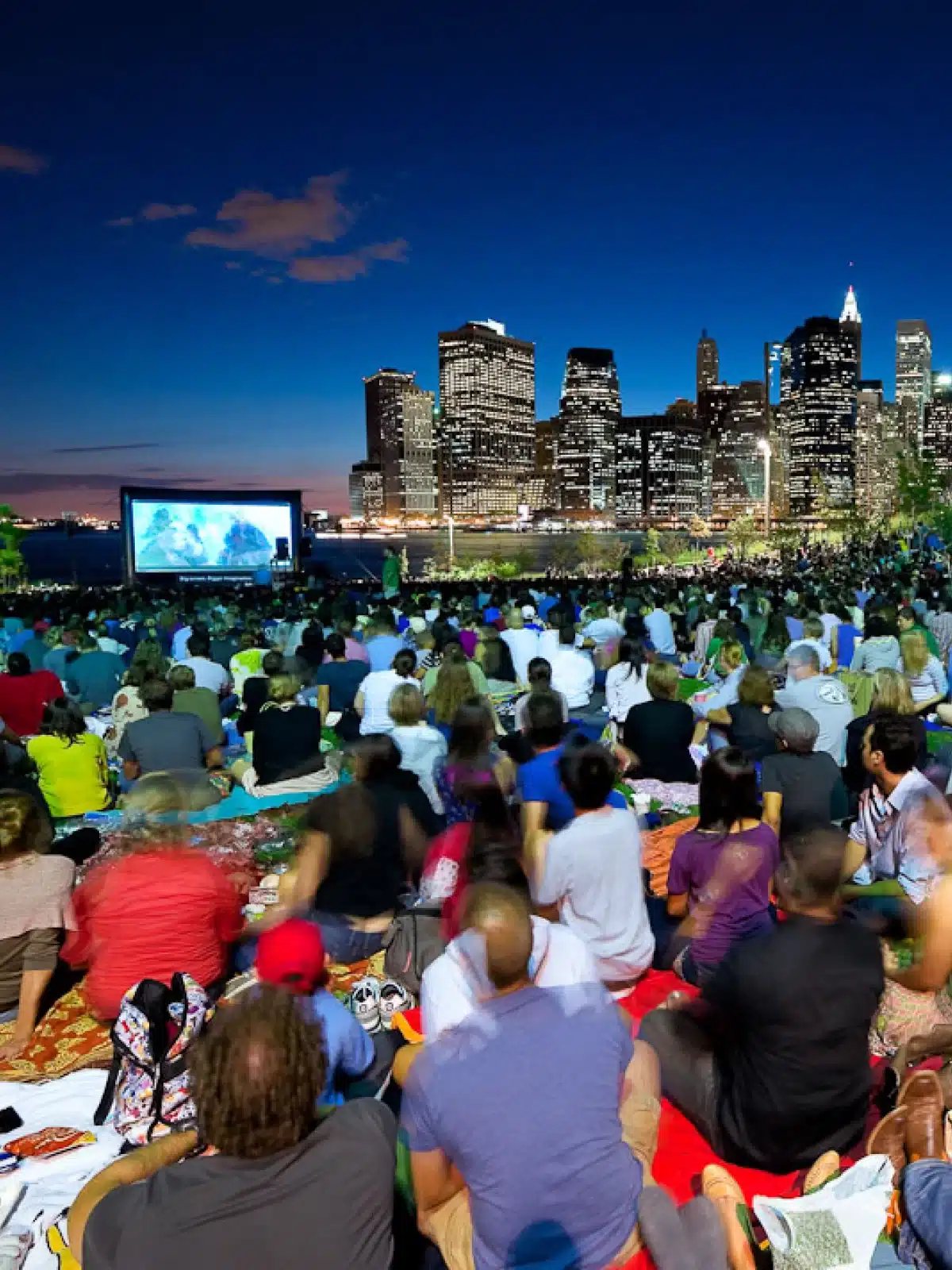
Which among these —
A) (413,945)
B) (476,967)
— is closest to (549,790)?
(413,945)

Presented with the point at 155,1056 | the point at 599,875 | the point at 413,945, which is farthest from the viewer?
the point at 413,945

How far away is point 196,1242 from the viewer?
68.6 inches

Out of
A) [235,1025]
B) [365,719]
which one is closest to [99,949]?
[235,1025]

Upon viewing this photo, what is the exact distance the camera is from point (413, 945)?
12.4ft

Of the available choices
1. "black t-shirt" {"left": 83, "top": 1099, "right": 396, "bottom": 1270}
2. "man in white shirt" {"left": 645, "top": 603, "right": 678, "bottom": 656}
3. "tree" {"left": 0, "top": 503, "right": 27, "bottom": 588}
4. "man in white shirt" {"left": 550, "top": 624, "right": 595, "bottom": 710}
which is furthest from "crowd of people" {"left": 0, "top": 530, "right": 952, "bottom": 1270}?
"tree" {"left": 0, "top": 503, "right": 27, "bottom": 588}

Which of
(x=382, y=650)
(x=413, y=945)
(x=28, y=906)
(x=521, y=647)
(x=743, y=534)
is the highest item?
(x=743, y=534)

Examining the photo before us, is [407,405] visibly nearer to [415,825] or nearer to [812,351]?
[812,351]

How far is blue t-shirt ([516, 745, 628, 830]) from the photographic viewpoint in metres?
4.57

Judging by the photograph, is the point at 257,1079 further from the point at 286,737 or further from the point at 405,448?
the point at 405,448

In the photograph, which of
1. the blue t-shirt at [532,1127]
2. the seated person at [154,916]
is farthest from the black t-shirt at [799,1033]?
the seated person at [154,916]

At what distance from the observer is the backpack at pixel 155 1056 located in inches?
112

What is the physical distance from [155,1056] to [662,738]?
13.5 ft

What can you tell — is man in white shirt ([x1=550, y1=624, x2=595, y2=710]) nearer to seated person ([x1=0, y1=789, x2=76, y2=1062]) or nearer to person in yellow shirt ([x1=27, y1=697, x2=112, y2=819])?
person in yellow shirt ([x1=27, y1=697, x2=112, y2=819])

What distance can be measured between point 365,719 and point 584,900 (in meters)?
3.57
